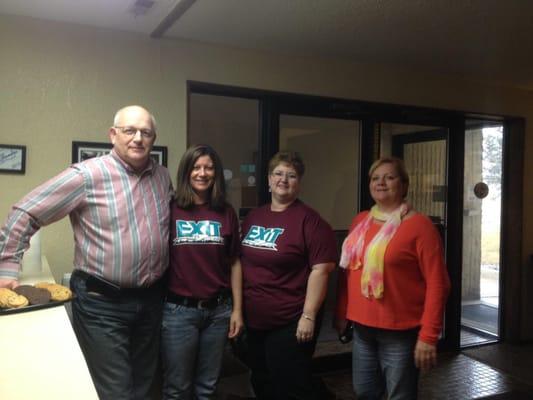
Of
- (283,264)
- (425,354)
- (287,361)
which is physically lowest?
(287,361)

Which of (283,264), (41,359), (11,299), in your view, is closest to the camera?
(41,359)

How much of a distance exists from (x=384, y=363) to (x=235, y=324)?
0.63 meters

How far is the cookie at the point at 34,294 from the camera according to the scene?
1577 mm

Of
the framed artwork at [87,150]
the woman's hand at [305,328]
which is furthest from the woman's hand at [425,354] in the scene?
the framed artwork at [87,150]

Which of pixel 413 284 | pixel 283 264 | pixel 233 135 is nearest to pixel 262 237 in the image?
A: pixel 283 264

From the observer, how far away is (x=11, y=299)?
4.99ft

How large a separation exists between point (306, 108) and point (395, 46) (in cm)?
68

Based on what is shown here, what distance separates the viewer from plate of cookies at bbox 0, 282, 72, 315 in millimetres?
1506

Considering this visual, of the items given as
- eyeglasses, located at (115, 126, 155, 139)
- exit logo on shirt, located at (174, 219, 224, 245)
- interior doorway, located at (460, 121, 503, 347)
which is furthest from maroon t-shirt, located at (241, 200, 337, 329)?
interior doorway, located at (460, 121, 503, 347)

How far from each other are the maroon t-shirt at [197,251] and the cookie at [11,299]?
0.55 metres

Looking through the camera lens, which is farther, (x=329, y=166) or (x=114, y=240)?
(x=329, y=166)

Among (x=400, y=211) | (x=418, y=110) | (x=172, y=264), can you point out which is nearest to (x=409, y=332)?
(x=400, y=211)

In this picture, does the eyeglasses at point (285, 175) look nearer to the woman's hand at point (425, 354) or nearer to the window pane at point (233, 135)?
the woman's hand at point (425, 354)

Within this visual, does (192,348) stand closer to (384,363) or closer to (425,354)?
(384,363)
